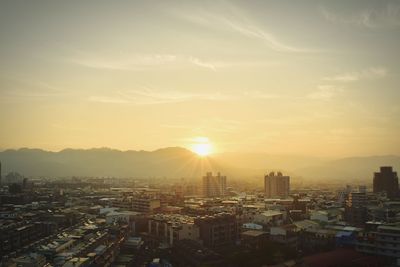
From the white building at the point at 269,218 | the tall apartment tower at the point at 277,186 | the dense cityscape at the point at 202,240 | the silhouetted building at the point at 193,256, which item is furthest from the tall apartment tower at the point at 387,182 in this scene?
the silhouetted building at the point at 193,256

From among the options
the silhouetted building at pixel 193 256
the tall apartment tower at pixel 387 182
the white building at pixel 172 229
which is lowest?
the silhouetted building at pixel 193 256

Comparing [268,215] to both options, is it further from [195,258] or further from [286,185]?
[286,185]

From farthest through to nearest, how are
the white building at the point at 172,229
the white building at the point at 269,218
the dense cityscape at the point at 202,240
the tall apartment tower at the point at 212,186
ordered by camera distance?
the tall apartment tower at the point at 212,186 < the white building at the point at 269,218 < the white building at the point at 172,229 < the dense cityscape at the point at 202,240

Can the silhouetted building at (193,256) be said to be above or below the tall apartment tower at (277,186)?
below

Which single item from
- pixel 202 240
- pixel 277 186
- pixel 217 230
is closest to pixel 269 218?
pixel 217 230

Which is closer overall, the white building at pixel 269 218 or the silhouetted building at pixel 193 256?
the silhouetted building at pixel 193 256

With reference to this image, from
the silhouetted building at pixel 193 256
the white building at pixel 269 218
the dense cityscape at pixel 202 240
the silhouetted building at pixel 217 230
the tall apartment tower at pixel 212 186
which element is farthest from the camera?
A: the tall apartment tower at pixel 212 186

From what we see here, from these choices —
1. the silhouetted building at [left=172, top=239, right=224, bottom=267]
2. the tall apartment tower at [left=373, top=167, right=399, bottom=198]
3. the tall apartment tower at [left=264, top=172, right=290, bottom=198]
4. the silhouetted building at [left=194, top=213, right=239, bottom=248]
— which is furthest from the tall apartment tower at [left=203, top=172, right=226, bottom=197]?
the silhouetted building at [left=172, top=239, right=224, bottom=267]

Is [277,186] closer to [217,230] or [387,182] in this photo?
[387,182]

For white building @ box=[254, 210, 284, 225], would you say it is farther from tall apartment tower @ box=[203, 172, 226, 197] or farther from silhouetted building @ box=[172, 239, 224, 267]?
tall apartment tower @ box=[203, 172, 226, 197]

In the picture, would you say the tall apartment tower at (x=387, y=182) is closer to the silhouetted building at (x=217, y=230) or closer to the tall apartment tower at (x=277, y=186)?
the tall apartment tower at (x=277, y=186)

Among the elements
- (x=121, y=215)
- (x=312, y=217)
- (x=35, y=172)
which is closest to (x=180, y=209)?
(x=121, y=215)
